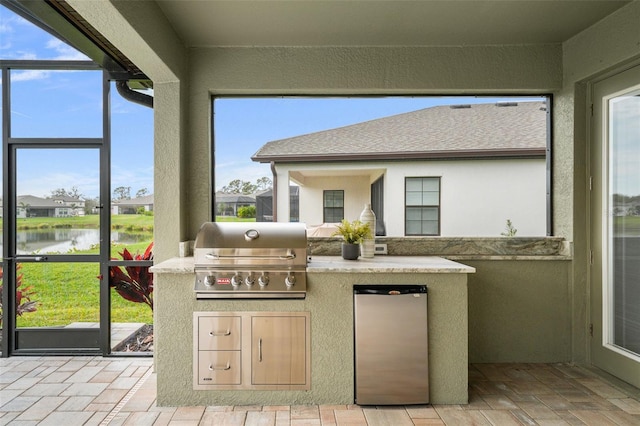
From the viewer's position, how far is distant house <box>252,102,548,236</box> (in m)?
3.49

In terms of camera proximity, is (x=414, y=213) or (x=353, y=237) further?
(x=414, y=213)

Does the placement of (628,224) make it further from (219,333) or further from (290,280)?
(219,333)

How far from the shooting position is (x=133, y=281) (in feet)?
11.6

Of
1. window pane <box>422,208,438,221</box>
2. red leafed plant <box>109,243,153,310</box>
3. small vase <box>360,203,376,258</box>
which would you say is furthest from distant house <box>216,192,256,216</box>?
window pane <box>422,208,438,221</box>

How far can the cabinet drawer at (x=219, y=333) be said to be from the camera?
2.56 meters

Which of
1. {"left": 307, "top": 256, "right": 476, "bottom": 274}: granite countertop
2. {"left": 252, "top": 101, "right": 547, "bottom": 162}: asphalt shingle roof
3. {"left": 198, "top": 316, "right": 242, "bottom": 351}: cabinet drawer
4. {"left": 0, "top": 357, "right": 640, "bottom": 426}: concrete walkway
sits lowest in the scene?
{"left": 0, "top": 357, "right": 640, "bottom": 426}: concrete walkway

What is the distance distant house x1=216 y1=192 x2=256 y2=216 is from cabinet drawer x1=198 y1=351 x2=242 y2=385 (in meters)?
1.35

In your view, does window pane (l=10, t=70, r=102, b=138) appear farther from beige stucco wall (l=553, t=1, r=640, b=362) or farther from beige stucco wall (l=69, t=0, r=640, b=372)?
beige stucco wall (l=553, t=1, r=640, b=362)

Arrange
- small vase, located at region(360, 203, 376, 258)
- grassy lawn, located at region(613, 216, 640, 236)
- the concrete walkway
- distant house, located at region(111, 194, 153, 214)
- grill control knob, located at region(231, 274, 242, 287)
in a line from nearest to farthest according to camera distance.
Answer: the concrete walkway → grill control knob, located at region(231, 274, 242, 287) → grassy lawn, located at region(613, 216, 640, 236) → small vase, located at region(360, 203, 376, 258) → distant house, located at region(111, 194, 153, 214)

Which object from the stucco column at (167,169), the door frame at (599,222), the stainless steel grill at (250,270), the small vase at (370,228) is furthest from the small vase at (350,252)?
the door frame at (599,222)

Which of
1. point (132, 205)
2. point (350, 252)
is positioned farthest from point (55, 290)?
point (350, 252)

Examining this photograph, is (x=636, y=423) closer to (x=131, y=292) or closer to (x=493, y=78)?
(x=493, y=78)

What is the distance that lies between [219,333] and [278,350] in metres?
0.41

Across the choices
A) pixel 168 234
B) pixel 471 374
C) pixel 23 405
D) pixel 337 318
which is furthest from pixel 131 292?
pixel 471 374
